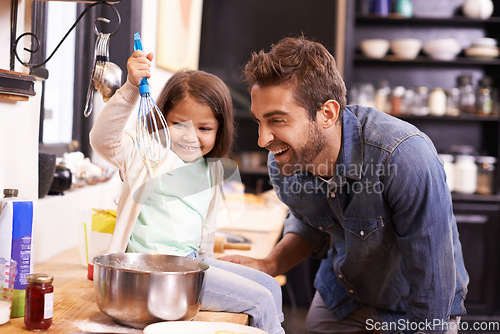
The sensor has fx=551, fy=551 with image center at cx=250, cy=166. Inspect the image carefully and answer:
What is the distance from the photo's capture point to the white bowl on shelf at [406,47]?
12.4ft

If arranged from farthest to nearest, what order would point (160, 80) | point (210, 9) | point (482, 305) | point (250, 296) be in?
point (210, 9)
point (482, 305)
point (160, 80)
point (250, 296)

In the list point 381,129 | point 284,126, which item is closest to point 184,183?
point 284,126

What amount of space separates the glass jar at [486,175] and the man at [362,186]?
215cm

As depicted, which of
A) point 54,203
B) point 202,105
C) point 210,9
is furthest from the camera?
point 210,9

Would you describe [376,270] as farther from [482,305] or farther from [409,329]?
[482,305]

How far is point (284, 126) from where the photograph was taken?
4.95ft

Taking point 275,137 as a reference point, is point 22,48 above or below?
above

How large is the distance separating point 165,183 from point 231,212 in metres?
0.43

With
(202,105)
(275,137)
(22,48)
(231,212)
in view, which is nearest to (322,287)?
(231,212)

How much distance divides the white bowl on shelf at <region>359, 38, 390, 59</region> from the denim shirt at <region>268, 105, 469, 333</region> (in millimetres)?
2228

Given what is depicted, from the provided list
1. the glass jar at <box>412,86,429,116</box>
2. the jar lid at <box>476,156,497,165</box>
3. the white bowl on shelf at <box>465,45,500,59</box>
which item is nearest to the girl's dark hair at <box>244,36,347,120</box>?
the glass jar at <box>412,86,429,116</box>

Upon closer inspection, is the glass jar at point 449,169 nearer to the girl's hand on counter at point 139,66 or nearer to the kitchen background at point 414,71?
the kitchen background at point 414,71

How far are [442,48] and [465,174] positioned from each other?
2.87ft

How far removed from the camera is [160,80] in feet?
10.1
